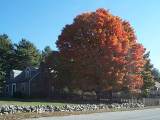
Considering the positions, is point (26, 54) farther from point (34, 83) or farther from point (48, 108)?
point (48, 108)

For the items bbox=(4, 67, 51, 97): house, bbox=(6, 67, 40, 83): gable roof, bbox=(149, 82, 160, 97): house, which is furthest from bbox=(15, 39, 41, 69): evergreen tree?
bbox=(149, 82, 160, 97): house

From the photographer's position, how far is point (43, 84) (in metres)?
66.6

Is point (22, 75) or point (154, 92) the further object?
point (154, 92)

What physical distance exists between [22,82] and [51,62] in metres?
13.8

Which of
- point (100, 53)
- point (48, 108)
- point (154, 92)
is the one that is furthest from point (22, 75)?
point (48, 108)

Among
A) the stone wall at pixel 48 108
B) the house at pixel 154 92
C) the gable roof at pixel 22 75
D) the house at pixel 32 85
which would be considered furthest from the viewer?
the house at pixel 154 92

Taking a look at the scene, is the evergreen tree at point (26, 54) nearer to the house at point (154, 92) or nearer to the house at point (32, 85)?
the house at point (32, 85)

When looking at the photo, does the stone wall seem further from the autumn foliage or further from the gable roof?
the gable roof

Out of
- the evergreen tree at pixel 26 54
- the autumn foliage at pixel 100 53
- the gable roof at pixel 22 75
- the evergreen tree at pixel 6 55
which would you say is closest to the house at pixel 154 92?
the autumn foliage at pixel 100 53

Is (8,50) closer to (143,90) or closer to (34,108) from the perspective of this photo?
(143,90)

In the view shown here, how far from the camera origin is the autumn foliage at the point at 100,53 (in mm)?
49250

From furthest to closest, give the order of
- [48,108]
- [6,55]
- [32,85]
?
[6,55] < [32,85] < [48,108]

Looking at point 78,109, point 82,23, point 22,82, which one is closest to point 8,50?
point 22,82

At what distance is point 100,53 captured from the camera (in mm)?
49781
